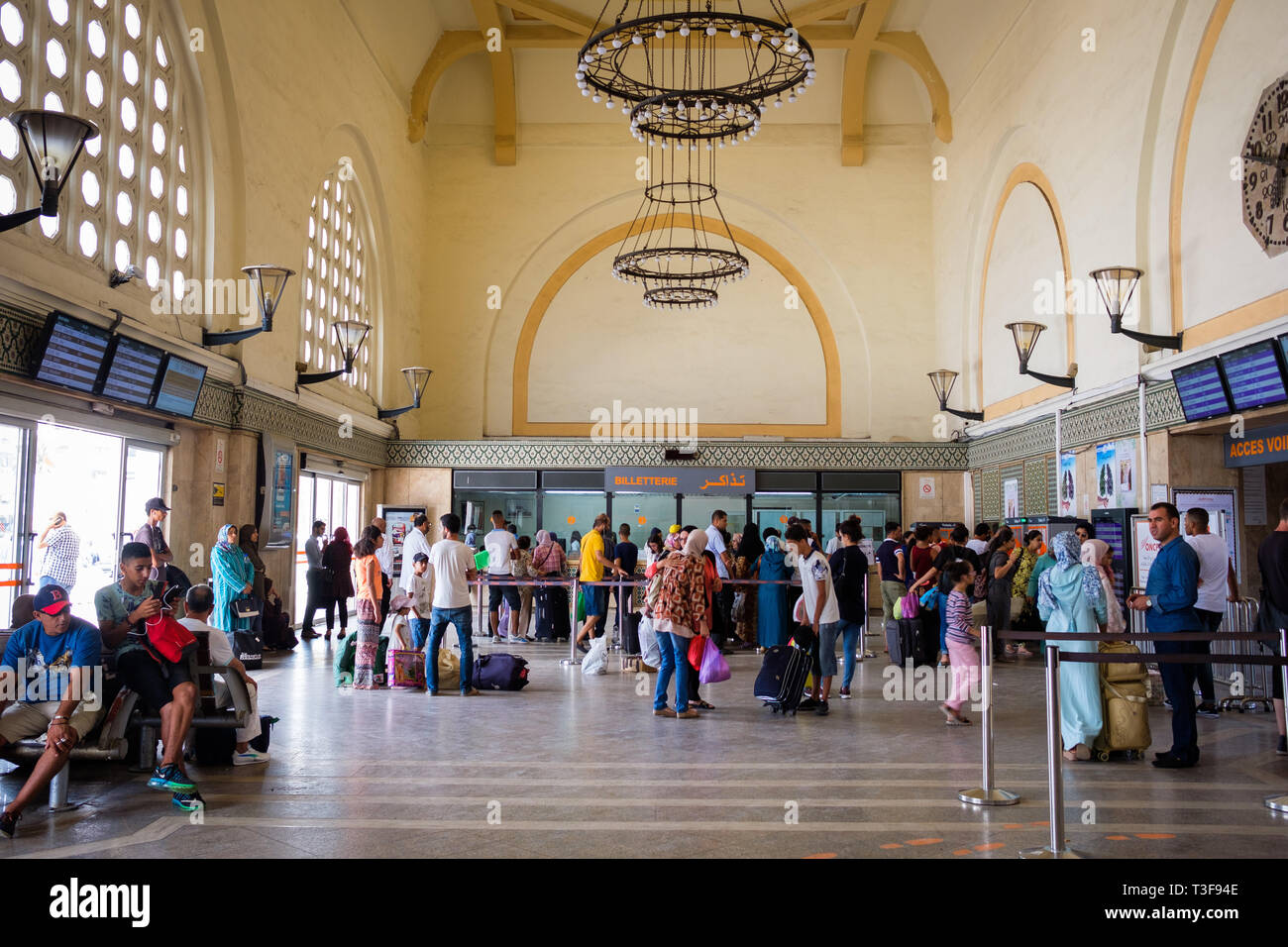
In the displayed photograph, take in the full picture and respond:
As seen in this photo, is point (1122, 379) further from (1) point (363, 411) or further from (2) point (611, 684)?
(1) point (363, 411)

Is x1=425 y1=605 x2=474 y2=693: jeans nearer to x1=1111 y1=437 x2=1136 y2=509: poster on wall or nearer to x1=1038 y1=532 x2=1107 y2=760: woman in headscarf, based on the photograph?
x1=1038 y1=532 x2=1107 y2=760: woman in headscarf

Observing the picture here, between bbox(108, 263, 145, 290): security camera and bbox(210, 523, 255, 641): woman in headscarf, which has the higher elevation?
bbox(108, 263, 145, 290): security camera

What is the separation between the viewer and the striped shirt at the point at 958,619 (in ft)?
24.0

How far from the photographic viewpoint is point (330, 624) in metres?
13.0

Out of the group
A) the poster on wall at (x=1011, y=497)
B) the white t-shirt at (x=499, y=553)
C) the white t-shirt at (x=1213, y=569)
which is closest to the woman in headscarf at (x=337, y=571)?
the white t-shirt at (x=499, y=553)

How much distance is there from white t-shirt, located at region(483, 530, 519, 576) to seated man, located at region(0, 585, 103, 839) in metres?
8.19

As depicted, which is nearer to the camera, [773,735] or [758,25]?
[773,735]

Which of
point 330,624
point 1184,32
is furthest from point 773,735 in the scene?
point 1184,32

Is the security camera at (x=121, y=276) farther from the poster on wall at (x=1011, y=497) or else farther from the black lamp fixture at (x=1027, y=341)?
the poster on wall at (x=1011, y=497)

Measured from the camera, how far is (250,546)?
1091cm

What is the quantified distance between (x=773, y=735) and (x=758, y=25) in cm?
594

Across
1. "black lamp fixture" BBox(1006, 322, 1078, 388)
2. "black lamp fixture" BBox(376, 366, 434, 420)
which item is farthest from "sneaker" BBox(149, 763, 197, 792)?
"black lamp fixture" BBox(376, 366, 434, 420)

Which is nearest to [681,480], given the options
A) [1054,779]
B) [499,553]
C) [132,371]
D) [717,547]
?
[499,553]

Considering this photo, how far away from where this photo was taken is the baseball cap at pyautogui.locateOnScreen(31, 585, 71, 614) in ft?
16.0
